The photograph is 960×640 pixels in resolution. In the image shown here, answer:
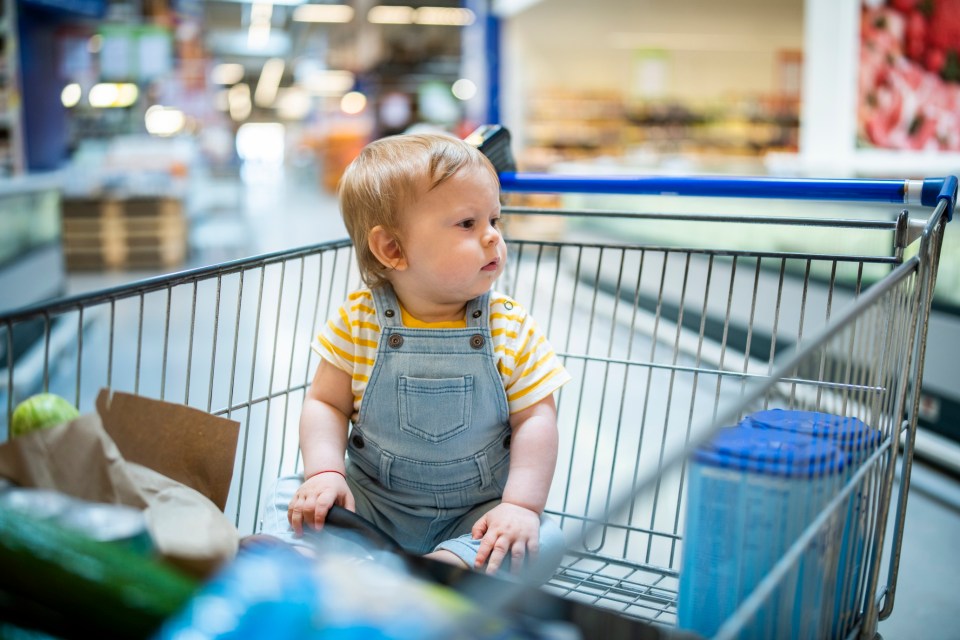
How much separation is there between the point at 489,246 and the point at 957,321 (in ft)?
8.16

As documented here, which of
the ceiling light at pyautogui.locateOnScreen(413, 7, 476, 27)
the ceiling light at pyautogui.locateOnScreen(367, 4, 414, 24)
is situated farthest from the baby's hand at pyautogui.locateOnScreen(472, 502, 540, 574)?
the ceiling light at pyautogui.locateOnScreen(367, 4, 414, 24)

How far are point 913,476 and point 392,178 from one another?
2470 millimetres

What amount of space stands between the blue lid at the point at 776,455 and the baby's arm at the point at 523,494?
395mm

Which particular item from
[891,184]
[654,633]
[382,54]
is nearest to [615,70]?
[382,54]

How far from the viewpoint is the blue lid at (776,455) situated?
1.02m

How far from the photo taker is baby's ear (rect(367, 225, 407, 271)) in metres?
1.53

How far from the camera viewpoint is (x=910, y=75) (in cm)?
610

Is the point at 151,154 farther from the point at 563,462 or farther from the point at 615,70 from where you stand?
the point at 563,462

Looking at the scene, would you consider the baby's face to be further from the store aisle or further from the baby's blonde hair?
the store aisle

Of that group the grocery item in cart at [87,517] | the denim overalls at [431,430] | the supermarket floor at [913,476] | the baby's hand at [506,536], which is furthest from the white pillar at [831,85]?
the grocery item in cart at [87,517]

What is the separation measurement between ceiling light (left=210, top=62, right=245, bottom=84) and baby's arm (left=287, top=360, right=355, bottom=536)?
99.8 ft

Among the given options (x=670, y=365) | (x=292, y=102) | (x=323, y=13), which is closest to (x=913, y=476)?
(x=670, y=365)

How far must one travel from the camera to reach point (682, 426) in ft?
11.6

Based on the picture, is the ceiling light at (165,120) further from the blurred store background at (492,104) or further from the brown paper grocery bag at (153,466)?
the brown paper grocery bag at (153,466)
